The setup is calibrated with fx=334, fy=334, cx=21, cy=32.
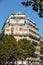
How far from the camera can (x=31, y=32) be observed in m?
155

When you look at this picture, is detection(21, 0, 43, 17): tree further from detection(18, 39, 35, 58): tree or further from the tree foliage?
detection(18, 39, 35, 58): tree

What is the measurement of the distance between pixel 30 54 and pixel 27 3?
333ft

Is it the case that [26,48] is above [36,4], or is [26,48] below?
below

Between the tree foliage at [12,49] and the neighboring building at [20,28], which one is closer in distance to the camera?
the tree foliage at [12,49]

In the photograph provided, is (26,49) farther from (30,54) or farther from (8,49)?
(8,49)

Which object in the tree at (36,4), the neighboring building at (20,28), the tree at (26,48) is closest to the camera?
the tree at (36,4)

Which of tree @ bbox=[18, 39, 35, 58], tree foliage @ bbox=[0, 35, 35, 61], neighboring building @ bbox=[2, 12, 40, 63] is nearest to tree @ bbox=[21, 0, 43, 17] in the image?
tree foliage @ bbox=[0, 35, 35, 61]

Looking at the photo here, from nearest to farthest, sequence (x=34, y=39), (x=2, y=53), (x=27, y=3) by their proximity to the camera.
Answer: (x=27, y=3) → (x=2, y=53) → (x=34, y=39)

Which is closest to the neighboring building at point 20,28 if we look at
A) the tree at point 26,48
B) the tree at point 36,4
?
the tree at point 26,48

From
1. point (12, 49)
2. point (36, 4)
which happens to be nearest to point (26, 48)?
point (12, 49)

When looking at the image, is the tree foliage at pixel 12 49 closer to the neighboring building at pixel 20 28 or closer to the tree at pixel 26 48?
the tree at pixel 26 48

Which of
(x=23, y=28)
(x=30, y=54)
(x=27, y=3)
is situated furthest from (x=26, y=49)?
(x=27, y=3)

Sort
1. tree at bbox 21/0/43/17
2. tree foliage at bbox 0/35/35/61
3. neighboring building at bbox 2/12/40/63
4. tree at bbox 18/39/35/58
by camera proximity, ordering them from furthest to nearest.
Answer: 1. neighboring building at bbox 2/12/40/63
2. tree at bbox 18/39/35/58
3. tree foliage at bbox 0/35/35/61
4. tree at bbox 21/0/43/17

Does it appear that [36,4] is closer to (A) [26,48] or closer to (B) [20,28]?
(A) [26,48]
